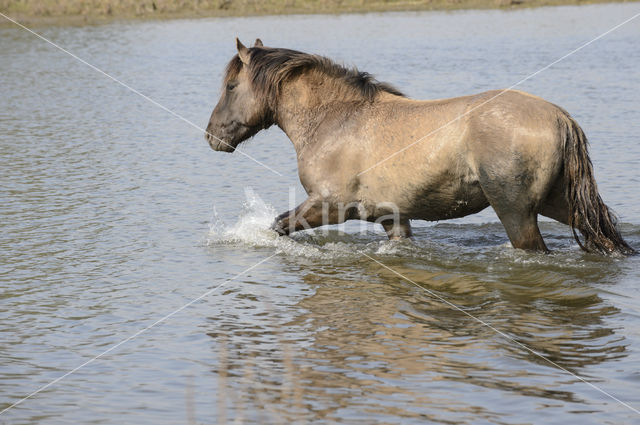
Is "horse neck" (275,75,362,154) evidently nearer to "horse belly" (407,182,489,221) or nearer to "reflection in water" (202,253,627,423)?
"horse belly" (407,182,489,221)

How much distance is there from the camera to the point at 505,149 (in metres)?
6.64

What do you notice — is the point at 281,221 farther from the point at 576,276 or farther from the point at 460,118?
the point at 576,276

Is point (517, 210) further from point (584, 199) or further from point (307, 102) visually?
point (307, 102)

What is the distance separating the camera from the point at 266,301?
669 cm

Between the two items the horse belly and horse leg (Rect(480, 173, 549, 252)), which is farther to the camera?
the horse belly

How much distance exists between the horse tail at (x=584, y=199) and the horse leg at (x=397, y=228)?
61.9 inches

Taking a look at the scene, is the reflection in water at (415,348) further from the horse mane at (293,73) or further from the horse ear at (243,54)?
the horse ear at (243,54)

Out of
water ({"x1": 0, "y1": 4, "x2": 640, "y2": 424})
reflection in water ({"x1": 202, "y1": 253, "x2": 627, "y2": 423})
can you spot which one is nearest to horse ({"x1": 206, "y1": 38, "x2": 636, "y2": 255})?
water ({"x1": 0, "y1": 4, "x2": 640, "y2": 424})

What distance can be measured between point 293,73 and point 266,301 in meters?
2.30

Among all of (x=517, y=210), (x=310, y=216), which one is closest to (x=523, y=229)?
(x=517, y=210)

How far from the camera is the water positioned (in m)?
4.74

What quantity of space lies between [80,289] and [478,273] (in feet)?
10.7

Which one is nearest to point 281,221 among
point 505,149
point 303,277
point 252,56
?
point 303,277

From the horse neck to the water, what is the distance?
1.13 meters
